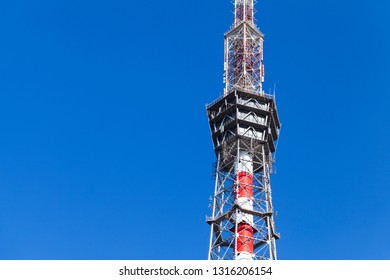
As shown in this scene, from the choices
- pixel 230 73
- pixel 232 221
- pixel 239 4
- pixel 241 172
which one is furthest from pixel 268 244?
pixel 239 4

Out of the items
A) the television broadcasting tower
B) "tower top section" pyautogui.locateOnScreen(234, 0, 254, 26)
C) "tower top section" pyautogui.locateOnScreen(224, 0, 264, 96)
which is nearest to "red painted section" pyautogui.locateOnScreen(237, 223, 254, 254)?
the television broadcasting tower

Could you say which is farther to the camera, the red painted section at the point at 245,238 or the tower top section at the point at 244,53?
the tower top section at the point at 244,53

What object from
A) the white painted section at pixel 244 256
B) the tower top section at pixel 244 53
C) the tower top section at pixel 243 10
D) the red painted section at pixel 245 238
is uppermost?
the tower top section at pixel 243 10

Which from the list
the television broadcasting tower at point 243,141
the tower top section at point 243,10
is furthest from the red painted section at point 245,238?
the tower top section at point 243,10

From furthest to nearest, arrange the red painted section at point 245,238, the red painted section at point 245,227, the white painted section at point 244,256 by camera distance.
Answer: the red painted section at point 245,227, the red painted section at point 245,238, the white painted section at point 244,256

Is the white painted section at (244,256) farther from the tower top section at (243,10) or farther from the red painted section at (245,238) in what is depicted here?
the tower top section at (243,10)

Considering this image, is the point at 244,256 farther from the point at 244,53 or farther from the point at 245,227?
the point at 244,53

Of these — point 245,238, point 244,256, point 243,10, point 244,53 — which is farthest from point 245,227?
point 243,10

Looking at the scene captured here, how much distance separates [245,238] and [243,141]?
15.4 meters

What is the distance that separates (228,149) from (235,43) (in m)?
19.4

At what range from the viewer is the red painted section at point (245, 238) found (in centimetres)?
7567

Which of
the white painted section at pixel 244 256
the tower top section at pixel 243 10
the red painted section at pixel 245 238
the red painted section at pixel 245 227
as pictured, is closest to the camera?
the white painted section at pixel 244 256

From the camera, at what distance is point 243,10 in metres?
102
